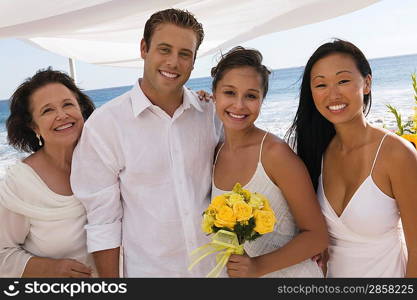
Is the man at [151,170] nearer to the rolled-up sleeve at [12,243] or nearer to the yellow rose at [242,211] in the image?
Answer: the rolled-up sleeve at [12,243]

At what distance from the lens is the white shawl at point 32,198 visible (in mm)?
2637

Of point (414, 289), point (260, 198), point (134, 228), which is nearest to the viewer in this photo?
point (260, 198)

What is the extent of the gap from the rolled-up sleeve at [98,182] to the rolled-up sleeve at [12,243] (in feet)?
1.13

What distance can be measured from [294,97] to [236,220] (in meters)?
27.7

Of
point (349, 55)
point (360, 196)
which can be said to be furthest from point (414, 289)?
point (349, 55)

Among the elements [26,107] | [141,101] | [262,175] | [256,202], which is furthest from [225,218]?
[26,107]

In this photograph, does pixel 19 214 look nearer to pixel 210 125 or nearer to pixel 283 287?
pixel 210 125

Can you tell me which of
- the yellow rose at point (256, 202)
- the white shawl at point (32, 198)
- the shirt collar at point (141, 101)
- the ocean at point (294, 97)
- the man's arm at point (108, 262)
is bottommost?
the man's arm at point (108, 262)

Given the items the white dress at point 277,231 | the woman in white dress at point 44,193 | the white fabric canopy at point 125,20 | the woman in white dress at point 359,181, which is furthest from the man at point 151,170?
the white fabric canopy at point 125,20

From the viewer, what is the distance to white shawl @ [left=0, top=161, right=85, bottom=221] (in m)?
2.64

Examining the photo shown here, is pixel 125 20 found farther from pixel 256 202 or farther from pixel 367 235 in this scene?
pixel 367 235

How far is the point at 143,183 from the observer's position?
269 cm

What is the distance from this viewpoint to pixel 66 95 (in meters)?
2.85

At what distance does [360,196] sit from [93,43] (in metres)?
4.12
